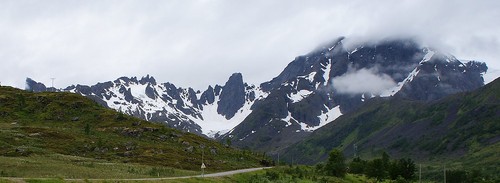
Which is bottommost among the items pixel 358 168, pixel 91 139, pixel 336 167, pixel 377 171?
pixel 377 171

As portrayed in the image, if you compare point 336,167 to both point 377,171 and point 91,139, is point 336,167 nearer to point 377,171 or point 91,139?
point 377,171

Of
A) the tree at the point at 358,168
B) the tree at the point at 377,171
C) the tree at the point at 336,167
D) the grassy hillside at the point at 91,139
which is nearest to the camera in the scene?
the grassy hillside at the point at 91,139

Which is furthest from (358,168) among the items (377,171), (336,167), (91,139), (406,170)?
(91,139)

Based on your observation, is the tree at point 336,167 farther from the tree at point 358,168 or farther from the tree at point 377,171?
the tree at point 358,168

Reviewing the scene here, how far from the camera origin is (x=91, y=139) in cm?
14175

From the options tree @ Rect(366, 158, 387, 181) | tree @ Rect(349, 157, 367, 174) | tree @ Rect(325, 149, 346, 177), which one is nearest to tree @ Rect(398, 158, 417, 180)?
tree @ Rect(366, 158, 387, 181)

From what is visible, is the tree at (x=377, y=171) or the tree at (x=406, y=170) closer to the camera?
the tree at (x=377, y=171)

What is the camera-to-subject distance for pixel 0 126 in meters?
145

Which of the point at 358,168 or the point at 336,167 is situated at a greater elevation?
the point at 336,167

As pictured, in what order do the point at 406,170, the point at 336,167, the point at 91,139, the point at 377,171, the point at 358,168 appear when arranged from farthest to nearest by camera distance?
the point at 358,168
the point at 406,170
the point at 377,171
the point at 336,167
the point at 91,139

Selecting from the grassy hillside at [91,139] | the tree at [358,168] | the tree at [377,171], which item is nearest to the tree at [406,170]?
the tree at [377,171]

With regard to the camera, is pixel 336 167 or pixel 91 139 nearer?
pixel 91 139

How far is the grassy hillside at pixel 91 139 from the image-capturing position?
396ft

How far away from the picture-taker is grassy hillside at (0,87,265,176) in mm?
120619
